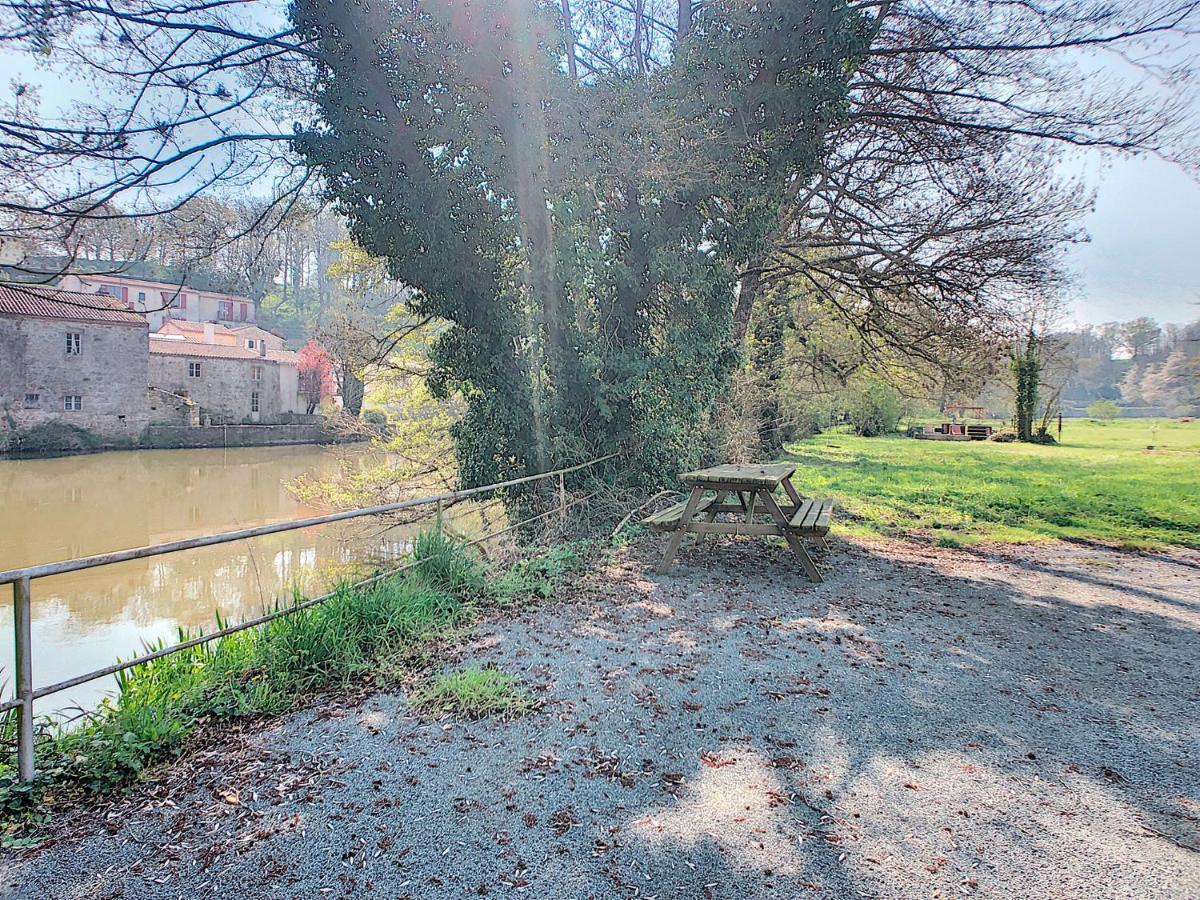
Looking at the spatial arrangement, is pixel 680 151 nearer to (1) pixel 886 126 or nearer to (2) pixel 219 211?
(1) pixel 886 126

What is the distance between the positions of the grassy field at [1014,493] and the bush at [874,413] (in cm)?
750

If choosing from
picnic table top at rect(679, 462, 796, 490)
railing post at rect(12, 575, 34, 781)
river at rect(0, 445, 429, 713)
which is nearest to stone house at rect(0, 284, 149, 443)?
river at rect(0, 445, 429, 713)

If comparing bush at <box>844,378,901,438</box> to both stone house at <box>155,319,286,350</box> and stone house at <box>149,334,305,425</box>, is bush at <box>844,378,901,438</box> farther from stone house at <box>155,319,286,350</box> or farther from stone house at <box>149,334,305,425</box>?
stone house at <box>155,319,286,350</box>

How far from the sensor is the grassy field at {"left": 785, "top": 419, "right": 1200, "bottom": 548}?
899 centimetres

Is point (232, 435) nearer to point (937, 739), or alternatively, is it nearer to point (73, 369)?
point (73, 369)

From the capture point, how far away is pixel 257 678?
3.60 m

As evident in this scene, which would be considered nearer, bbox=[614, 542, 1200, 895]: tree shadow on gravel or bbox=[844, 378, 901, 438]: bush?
bbox=[614, 542, 1200, 895]: tree shadow on gravel

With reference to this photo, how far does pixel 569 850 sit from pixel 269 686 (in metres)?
2.07

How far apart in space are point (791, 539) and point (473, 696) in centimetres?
347

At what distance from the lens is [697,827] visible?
94.2 inches

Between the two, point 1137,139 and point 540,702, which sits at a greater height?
point 1137,139

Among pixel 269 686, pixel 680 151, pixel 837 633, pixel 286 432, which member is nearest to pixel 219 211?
pixel 680 151

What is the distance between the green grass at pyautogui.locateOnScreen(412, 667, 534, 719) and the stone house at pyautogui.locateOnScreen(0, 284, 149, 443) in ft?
110

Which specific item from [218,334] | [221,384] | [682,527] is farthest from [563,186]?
[218,334]
